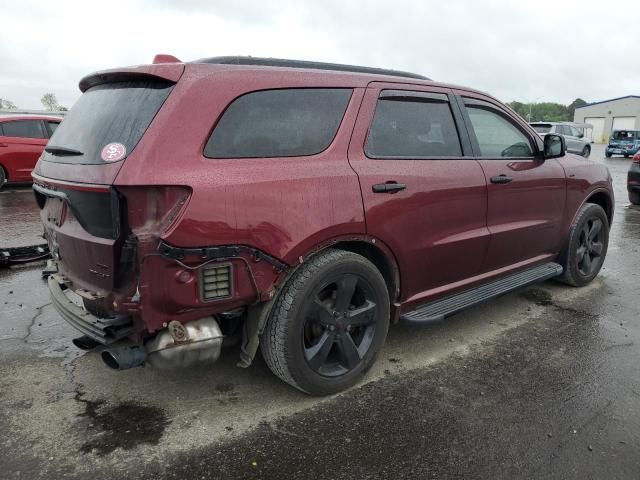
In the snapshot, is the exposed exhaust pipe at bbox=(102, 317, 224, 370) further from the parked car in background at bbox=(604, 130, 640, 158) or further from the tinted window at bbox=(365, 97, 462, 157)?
the parked car in background at bbox=(604, 130, 640, 158)

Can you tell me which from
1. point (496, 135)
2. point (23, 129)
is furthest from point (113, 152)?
point (23, 129)

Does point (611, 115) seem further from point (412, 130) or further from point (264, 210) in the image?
point (264, 210)

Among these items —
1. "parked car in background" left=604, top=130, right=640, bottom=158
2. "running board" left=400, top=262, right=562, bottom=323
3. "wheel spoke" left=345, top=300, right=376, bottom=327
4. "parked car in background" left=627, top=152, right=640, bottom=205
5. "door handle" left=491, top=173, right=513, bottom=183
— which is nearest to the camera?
"wheel spoke" left=345, top=300, right=376, bottom=327

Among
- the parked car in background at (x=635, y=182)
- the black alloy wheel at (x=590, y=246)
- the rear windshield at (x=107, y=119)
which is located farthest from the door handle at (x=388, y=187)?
the parked car in background at (x=635, y=182)

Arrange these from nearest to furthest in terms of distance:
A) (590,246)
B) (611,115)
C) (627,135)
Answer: (590,246)
(627,135)
(611,115)

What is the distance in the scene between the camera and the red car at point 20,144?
10.9 meters

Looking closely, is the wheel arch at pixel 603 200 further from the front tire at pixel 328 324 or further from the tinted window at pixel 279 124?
the tinted window at pixel 279 124

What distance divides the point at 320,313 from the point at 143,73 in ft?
5.08

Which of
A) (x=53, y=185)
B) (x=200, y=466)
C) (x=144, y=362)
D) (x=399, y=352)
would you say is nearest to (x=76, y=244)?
(x=53, y=185)

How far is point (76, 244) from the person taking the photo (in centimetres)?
262

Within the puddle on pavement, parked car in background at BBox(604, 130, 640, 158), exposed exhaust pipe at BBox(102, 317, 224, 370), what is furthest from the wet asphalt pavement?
parked car in background at BBox(604, 130, 640, 158)

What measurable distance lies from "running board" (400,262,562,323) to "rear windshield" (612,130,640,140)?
2643 cm

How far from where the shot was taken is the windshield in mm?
26359

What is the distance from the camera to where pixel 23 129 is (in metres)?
11.1
